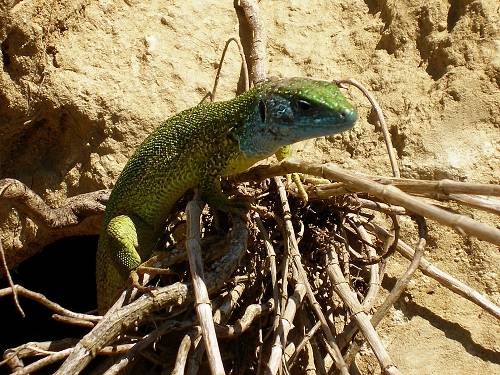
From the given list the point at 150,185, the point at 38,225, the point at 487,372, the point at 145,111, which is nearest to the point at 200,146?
the point at 150,185

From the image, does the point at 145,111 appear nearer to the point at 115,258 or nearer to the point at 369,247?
the point at 115,258

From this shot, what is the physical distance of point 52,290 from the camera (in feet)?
18.0

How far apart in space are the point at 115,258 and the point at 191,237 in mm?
1011

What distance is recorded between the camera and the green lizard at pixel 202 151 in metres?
3.05

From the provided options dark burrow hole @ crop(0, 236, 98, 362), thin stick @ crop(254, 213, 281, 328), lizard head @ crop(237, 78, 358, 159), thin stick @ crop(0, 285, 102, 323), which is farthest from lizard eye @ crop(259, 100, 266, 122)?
dark burrow hole @ crop(0, 236, 98, 362)

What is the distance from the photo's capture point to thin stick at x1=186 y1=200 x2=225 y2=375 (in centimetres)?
228

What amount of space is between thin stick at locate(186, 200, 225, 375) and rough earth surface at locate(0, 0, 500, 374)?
112cm

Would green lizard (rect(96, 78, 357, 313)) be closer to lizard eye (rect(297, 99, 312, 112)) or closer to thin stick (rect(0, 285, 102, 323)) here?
lizard eye (rect(297, 99, 312, 112))

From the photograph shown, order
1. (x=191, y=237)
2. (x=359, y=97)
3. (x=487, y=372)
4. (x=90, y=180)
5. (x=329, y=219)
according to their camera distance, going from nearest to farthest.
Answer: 1. (x=191, y=237)
2. (x=487, y=372)
3. (x=329, y=219)
4. (x=359, y=97)
5. (x=90, y=180)

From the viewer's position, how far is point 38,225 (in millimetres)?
4238

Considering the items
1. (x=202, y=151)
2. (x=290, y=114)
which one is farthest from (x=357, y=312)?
(x=202, y=151)

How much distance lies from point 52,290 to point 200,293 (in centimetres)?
333

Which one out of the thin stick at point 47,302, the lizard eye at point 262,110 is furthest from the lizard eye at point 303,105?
the thin stick at point 47,302

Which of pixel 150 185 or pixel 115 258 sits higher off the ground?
pixel 150 185
